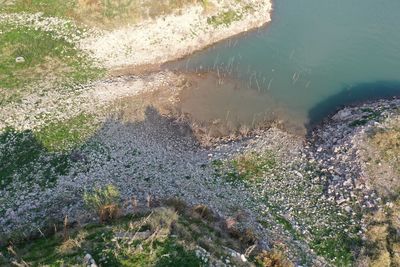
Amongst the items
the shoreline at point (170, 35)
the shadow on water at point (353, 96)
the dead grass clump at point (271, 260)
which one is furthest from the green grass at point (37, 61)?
the dead grass clump at point (271, 260)

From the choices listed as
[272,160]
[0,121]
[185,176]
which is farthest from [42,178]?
[272,160]

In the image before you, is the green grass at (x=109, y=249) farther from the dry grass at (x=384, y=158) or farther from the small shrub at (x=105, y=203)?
the dry grass at (x=384, y=158)

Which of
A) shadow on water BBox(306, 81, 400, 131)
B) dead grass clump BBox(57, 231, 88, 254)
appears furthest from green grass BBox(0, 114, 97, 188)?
shadow on water BBox(306, 81, 400, 131)

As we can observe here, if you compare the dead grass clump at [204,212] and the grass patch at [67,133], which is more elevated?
the grass patch at [67,133]

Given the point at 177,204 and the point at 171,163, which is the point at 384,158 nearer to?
the point at 171,163

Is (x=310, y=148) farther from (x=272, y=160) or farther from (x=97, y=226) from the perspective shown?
(x=97, y=226)

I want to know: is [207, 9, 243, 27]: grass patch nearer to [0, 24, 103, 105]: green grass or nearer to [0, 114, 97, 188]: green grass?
[0, 24, 103, 105]: green grass
